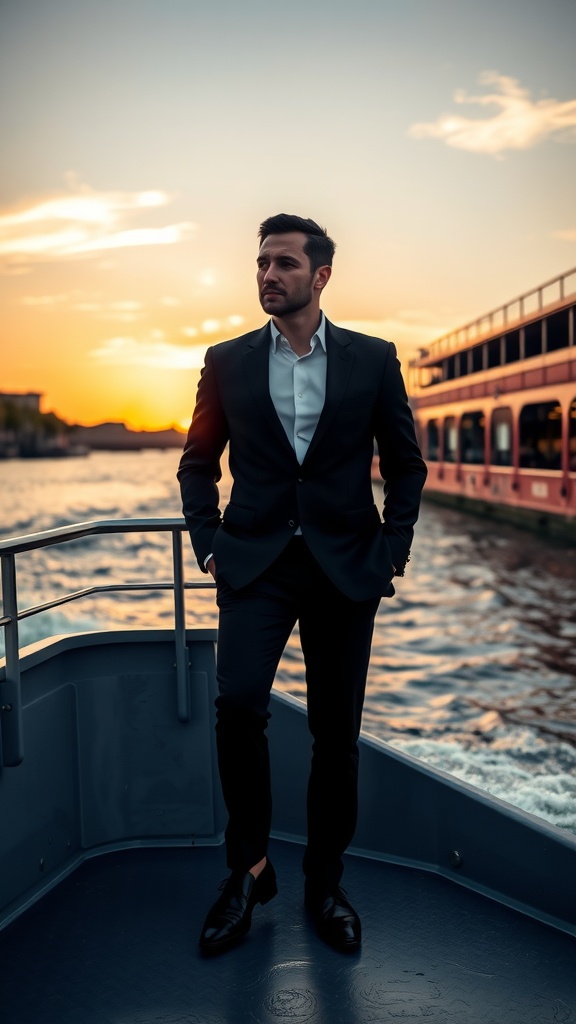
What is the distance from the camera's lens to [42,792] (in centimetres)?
281

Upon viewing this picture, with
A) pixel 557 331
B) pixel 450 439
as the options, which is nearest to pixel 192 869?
pixel 557 331

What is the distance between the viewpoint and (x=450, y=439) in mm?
40156

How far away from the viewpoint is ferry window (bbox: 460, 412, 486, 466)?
3716 centimetres

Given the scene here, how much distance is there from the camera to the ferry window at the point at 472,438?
37.2 m

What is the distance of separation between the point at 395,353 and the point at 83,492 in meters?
65.7

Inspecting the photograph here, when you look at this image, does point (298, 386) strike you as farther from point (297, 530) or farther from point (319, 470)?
point (297, 530)

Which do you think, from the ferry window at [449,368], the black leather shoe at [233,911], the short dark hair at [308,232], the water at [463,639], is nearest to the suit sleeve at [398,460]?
the short dark hair at [308,232]

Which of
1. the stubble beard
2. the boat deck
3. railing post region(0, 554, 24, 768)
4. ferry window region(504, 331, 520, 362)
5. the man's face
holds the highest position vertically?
ferry window region(504, 331, 520, 362)

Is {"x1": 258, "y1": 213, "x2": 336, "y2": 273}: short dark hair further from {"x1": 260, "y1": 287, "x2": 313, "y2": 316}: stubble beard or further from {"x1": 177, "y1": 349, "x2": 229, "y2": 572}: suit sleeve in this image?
{"x1": 177, "y1": 349, "x2": 229, "y2": 572}: suit sleeve

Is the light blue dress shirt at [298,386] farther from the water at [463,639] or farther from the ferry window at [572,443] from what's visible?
the ferry window at [572,443]

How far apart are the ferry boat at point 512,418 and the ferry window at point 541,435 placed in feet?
0.11

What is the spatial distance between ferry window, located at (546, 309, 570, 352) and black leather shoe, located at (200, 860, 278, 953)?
2852 centimetres

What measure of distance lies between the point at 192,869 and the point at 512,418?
30.0 metres

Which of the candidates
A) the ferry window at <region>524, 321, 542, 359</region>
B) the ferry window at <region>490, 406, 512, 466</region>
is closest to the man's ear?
the ferry window at <region>524, 321, 542, 359</region>
